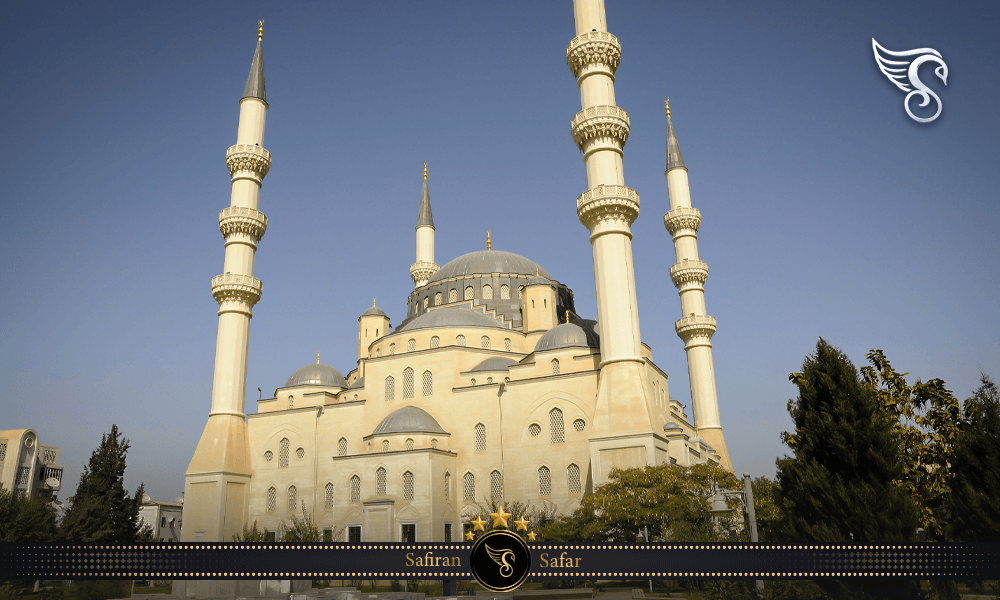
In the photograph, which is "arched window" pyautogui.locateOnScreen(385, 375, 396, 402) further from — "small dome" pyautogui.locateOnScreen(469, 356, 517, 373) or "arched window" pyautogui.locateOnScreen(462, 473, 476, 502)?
"arched window" pyautogui.locateOnScreen(462, 473, 476, 502)

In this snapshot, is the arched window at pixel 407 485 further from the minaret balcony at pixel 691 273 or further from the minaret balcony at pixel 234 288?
the minaret balcony at pixel 691 273

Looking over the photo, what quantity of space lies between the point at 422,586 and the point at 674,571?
11902mm

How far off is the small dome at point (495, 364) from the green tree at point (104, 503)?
13.7m

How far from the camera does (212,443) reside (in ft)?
83.6

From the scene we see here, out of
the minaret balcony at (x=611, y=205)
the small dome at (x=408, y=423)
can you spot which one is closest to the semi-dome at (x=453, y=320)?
the small dome at (x=408, y=423)

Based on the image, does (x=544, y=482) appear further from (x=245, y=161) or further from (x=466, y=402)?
(x=245, y=161)

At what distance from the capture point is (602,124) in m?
23.2

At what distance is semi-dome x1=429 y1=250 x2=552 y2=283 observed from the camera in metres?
35.0

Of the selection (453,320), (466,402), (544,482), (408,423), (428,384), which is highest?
(453,320)

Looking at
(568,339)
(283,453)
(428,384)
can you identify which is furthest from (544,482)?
(283,453)

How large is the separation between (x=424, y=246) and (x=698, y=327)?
1760cm

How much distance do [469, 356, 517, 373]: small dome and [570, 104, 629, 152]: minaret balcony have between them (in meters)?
9.52

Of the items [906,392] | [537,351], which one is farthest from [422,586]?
[906,392]

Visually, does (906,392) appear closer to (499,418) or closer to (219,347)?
(499,418)
